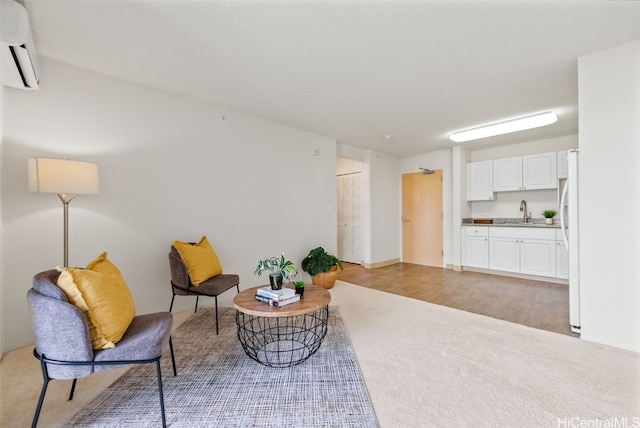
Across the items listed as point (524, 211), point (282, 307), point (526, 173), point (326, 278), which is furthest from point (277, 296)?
point (524, 211)

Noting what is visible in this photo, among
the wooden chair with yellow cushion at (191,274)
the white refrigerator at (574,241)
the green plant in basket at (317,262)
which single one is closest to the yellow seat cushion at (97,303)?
the wooden chair with yellow cushion at (191,274)

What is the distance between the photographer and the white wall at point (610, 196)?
6.98 ft

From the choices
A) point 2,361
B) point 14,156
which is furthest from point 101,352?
point 14,156

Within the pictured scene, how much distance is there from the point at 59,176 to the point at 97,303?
3.97 ft

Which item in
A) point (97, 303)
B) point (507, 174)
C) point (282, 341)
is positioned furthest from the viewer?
point (507, 174)

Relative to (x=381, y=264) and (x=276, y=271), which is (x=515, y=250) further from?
(x=276, y=271)

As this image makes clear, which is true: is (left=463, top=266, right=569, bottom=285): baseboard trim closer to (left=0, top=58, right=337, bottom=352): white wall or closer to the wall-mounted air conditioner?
(left=0, top=58, right=337, bottom=352): white wall

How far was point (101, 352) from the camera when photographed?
4.54 feet

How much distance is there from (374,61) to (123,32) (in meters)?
1.95

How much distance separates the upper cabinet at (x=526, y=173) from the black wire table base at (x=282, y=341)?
4213 millimetres

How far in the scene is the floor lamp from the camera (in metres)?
1.96

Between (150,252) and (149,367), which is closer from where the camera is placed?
(149,367)

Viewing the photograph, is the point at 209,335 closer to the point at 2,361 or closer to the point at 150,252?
the point at 150,252

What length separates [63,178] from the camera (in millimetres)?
2027
